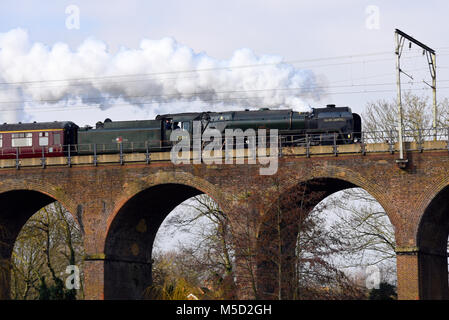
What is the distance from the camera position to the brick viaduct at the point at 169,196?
42594mm

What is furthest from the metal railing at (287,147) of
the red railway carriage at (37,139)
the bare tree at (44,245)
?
the bare tree at (44,245)

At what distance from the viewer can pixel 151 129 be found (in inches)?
2061

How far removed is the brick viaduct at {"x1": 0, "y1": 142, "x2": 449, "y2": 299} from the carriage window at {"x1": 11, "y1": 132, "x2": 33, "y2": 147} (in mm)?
3483

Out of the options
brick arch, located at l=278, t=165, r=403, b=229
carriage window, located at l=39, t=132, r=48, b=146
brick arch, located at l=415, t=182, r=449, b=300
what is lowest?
brick arch, located at l=415, t=182, r=449, b=300

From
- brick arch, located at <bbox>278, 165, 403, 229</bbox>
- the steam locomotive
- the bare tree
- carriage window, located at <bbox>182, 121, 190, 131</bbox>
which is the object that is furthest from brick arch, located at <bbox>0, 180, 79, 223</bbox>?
brick arch, located at <bbox>278, 165, 403, 229</bbox>

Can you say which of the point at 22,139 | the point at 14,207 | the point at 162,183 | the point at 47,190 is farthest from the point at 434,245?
the point at 22,139

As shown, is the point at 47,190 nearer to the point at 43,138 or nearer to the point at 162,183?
the point at 43,138

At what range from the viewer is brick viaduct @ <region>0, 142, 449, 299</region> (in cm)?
4259

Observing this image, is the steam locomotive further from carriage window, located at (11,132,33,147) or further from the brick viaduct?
the brick viaduct

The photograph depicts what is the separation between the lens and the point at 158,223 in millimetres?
52469

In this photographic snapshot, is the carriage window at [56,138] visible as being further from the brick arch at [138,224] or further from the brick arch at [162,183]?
the brick arch at [162,183]

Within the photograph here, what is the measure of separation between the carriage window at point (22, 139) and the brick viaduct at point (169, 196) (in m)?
3.48

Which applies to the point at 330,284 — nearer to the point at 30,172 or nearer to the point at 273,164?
the point at 273,164

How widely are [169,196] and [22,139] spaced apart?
33.7 ft
